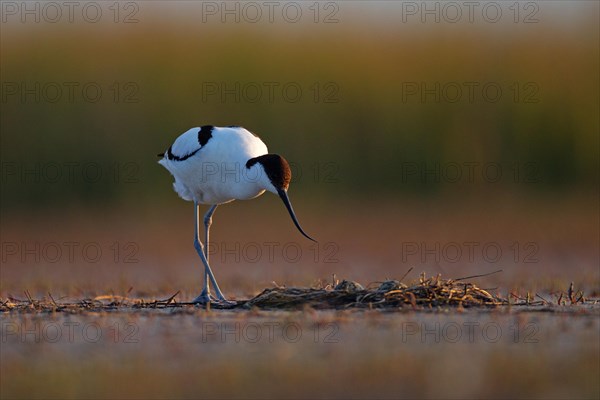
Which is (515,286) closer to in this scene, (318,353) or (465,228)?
(318,353)

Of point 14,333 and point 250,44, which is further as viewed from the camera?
point 250,44

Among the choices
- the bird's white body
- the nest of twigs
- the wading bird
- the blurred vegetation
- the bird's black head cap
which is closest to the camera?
the nest of twigs

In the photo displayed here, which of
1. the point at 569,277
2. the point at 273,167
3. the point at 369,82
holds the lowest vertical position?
the point at 569,277

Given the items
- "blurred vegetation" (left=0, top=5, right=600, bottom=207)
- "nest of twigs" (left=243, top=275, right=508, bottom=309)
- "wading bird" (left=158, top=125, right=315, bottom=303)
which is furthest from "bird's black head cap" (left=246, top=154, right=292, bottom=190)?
"blurred vegetation" (left=0, top=5, right=600, bottom=207)

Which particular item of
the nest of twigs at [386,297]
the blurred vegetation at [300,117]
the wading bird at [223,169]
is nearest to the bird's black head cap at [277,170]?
the wading bird at [223,169]

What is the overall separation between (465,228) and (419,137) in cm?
320

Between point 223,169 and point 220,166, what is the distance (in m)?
0.04

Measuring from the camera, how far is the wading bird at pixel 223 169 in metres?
9.99

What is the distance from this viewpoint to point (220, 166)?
A: 10.6 meters

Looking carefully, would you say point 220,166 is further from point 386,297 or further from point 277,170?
point 386,297

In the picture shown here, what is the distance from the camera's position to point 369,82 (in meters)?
22.5

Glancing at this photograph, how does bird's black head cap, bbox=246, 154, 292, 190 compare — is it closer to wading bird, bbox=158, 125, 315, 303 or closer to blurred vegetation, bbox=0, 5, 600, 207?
wading bird, bbox=158, 125, 315, 303

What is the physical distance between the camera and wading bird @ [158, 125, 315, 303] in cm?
999

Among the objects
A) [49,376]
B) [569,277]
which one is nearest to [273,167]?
[49,376]
